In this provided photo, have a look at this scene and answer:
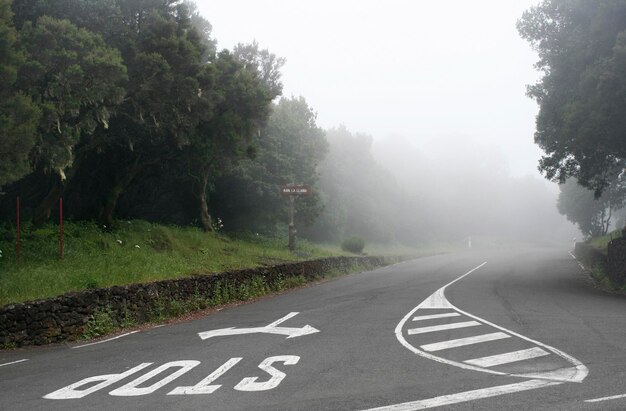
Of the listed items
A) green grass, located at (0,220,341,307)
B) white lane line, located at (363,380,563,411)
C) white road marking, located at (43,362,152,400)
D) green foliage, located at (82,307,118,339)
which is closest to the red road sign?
green grass, located at (0,220,341,307)

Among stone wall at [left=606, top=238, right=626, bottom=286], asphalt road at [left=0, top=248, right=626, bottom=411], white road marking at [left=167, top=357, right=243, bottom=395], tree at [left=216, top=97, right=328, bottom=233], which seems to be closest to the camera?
asphalt road at [left=0, top=248, right=626, bottom=411]

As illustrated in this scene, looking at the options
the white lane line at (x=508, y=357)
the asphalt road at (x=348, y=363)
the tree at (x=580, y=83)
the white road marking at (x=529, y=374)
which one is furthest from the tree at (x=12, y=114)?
the tree at (x=580, y=83)

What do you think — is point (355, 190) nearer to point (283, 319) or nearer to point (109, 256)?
point (109, 256)

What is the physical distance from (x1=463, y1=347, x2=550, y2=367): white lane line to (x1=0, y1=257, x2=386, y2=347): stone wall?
9.07m

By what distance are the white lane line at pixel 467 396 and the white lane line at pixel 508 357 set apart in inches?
56.7

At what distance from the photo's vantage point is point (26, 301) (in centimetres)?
1393

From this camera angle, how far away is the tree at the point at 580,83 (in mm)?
22469

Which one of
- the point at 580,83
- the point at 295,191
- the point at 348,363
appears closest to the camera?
the point at 348,363

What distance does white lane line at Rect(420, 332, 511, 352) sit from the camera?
11.8 meters

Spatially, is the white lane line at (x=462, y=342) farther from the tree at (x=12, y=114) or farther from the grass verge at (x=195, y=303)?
the tree at (x=12, y=114)

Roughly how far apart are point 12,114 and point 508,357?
1418 cm

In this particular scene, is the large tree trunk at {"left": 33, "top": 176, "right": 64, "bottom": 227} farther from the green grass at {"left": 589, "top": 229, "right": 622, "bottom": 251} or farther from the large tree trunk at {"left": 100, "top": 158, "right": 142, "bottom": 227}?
the green grass at {"left": 589, "top": 229, "right": 622, "bottom": 251}

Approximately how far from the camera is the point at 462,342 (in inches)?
484

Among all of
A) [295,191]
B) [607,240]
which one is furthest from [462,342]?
[607,240]
